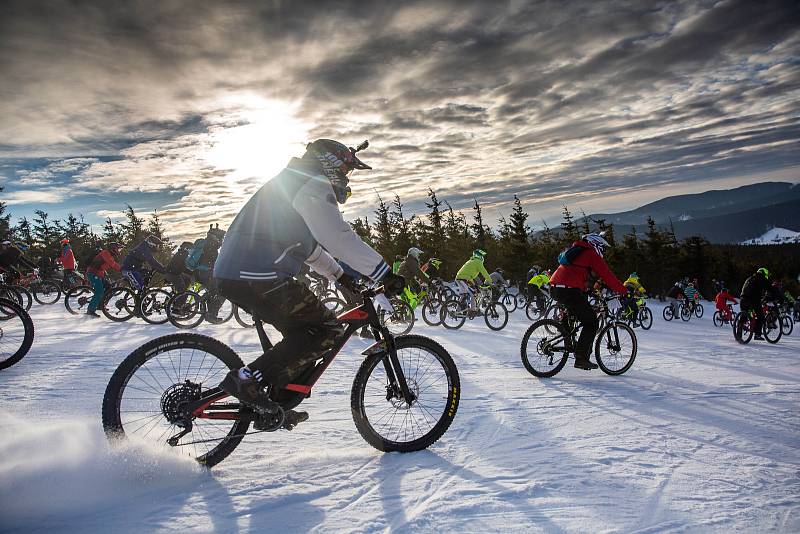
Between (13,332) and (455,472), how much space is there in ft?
21.4

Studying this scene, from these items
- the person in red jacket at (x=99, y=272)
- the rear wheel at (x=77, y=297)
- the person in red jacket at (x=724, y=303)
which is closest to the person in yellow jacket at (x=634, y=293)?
the person in red jacket at (x=724, y=303)

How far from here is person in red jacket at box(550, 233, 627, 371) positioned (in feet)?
22.2

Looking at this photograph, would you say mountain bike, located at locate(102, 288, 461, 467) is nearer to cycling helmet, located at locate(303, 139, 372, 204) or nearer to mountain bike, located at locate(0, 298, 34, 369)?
cycling helmet, located at locate(303, 139, 372, 204)

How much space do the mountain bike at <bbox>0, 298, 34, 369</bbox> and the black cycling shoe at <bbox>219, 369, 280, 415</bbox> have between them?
5.04 meters

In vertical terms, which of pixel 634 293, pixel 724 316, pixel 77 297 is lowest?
pixel 724 316

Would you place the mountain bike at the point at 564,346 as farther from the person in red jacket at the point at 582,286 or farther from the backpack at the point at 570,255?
the backpack at the point at 570,255

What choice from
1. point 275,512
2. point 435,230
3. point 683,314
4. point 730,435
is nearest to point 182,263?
point 275,512

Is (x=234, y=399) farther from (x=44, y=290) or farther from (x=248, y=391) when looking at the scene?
(x=44, y=290)

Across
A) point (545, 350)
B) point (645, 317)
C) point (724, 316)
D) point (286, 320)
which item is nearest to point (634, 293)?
point (645, 317)

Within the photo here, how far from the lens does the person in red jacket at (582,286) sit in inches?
267

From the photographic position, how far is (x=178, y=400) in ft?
10.4

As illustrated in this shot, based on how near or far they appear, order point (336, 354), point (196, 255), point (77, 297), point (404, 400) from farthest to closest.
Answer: point (77, 297)
point (196, 255)
point (404, 400)
point (336, 354)

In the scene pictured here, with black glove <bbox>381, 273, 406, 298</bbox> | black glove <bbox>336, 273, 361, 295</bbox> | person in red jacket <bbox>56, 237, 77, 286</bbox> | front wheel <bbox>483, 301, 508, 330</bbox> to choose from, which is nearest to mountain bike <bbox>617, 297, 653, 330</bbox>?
front wheel <bbox>483, 301, 508, 330</bbox>

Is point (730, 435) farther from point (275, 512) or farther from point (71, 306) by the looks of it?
point (71, 306)
